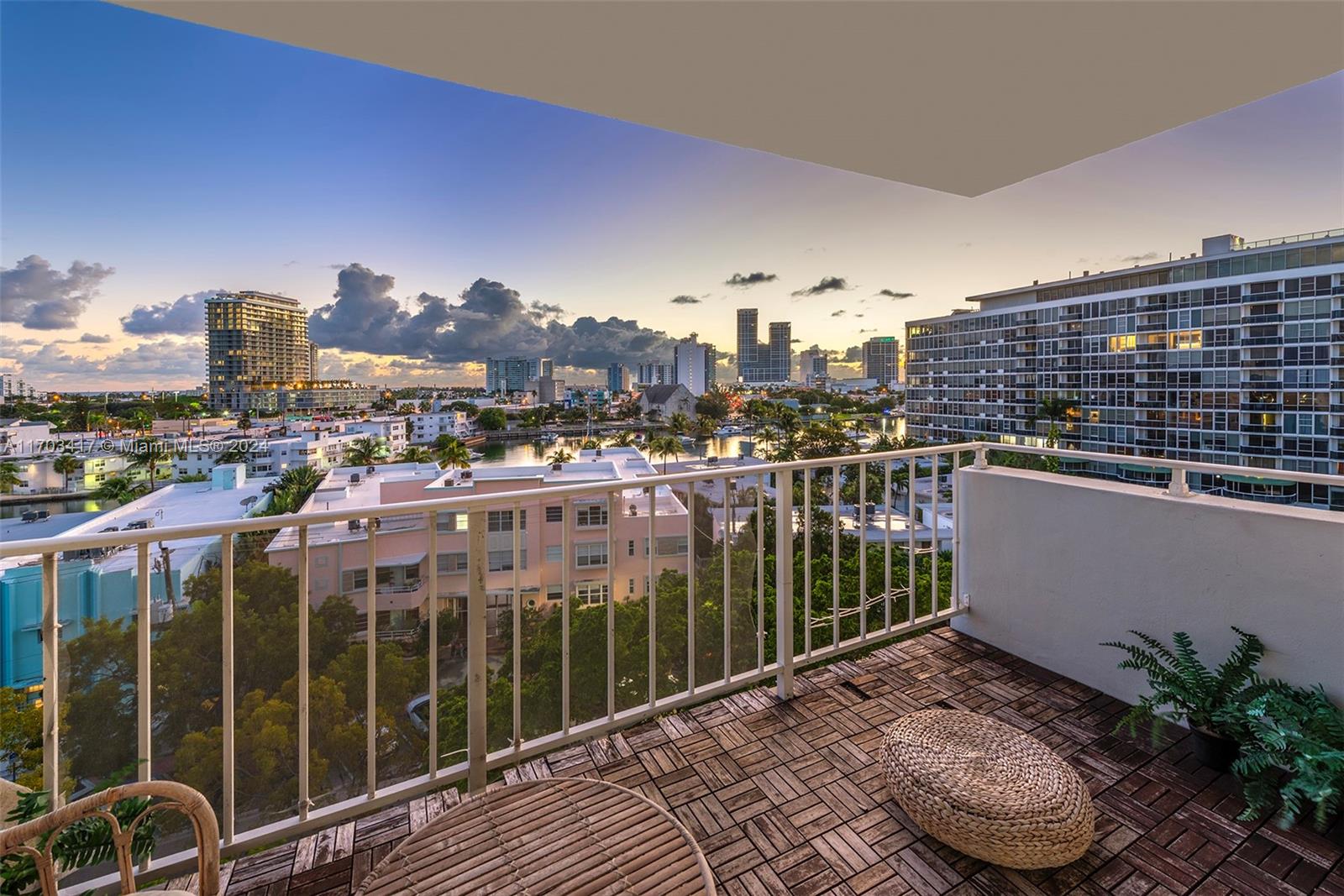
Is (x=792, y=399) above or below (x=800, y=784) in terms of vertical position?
above

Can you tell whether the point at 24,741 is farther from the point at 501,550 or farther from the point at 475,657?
the point at 501,550

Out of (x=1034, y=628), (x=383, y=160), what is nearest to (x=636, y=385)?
(x=383, y=160)

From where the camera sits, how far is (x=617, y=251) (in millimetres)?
6254

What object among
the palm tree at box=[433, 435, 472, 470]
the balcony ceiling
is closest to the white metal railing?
the balcony ceiling

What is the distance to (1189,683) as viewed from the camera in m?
1.90

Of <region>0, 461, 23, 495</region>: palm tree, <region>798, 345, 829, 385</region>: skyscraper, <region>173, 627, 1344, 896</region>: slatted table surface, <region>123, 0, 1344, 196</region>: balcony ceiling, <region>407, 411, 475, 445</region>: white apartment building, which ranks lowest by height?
<region>173, 627, 1344, 896</region>: slatted table surface

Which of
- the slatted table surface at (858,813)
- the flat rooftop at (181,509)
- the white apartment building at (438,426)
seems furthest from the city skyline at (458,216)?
the slatted table surface at (858,813)

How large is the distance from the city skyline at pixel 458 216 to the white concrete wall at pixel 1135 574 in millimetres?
2511

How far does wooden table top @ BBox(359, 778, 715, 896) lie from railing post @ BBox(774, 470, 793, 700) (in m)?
1.29

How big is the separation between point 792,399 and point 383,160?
4.69 m

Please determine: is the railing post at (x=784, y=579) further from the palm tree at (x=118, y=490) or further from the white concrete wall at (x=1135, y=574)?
the palm tree at (x=118, y=490)

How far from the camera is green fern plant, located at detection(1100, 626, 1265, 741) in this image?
1.84 m

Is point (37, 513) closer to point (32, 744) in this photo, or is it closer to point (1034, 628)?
point (32, 744)

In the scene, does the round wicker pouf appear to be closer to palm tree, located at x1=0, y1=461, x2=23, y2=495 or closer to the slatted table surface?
the slatted table surface
